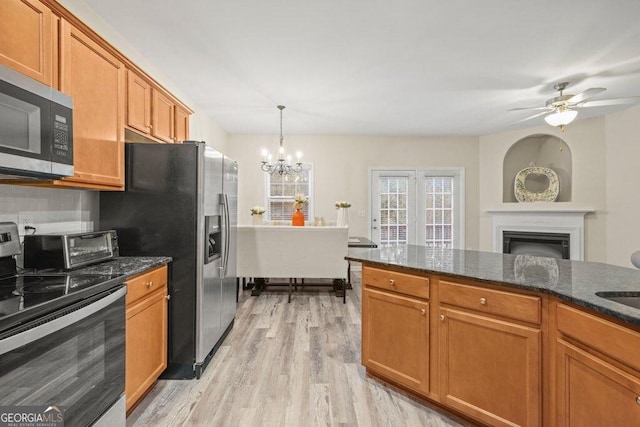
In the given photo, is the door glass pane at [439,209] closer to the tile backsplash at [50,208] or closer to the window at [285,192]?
the window at [285,192]

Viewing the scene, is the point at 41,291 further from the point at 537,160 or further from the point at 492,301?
the point at 537,160

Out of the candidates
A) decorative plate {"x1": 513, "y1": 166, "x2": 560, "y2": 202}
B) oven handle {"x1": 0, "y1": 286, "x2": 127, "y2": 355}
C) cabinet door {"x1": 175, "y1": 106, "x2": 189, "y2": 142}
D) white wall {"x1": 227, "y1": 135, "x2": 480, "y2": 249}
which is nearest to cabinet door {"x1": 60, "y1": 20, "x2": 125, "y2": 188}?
oven handle {"x1": 0, "y1": 286, "x2": 127, "y2": 355}

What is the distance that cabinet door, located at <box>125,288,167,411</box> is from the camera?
5.84 ft

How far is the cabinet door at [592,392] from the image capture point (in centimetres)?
108

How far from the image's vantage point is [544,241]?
5539 mm

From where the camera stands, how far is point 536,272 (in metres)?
1.74

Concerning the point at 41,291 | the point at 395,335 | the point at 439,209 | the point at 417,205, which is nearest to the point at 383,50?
the point at 395,335

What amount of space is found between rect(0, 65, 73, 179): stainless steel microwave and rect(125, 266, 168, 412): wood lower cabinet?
2.35 feet

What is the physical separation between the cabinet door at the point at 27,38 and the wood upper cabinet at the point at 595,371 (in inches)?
106

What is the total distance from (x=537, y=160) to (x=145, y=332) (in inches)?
269

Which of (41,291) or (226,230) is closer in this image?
(41,291)

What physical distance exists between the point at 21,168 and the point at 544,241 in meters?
6.78

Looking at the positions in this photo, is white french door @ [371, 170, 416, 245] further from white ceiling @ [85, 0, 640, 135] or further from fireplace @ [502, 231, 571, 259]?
white ceiling @ [85, 0, 640, 135]

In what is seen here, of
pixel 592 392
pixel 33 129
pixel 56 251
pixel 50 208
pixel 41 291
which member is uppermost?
pixel 33 129
